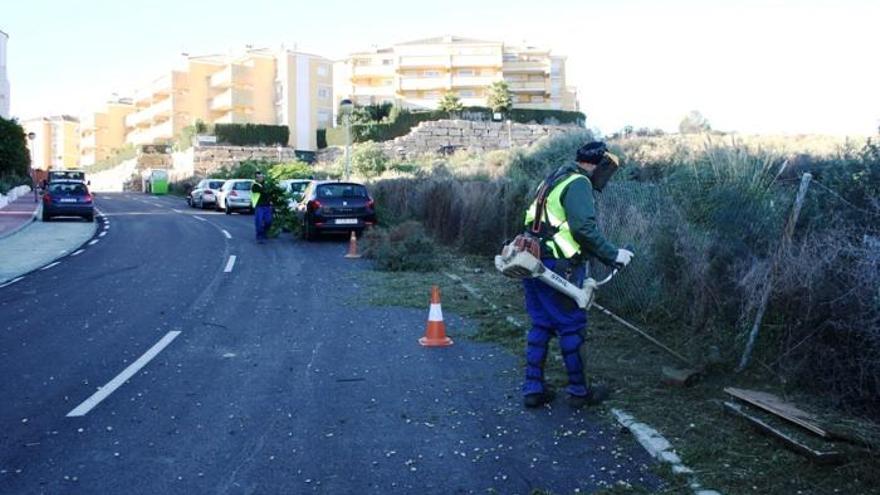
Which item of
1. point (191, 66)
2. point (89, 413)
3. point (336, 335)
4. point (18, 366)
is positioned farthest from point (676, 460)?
point (191, 66)

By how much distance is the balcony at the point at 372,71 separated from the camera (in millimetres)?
87062

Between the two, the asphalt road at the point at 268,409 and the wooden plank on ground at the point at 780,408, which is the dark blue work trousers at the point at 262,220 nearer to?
the asphalt road at the point at 268,409

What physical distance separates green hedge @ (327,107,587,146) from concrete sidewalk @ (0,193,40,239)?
21570 mm

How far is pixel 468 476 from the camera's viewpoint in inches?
183

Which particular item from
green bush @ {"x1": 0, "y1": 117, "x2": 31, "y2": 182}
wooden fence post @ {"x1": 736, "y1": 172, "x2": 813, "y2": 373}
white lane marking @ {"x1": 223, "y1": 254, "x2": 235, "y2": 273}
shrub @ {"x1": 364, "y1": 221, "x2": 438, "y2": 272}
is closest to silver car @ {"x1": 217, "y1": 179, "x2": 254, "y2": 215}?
green bush @ {"x1": 0, "y1": 117, "x2": 31, "y2": 182}

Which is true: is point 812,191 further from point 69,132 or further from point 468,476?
point 69,132

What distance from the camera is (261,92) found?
253 ft

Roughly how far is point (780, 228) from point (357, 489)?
14.9 feet

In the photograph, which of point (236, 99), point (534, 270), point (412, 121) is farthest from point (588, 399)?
point (236, 99)

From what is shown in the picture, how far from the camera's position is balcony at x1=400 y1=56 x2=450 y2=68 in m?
83.4

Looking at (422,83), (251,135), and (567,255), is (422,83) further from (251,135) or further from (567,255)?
(567,255)

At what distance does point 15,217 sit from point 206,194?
9.70 meters

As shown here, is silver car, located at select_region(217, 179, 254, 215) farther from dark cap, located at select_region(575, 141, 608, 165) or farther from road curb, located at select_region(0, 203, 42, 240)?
dark cap, located at select_region(575, 141, 608, 165)

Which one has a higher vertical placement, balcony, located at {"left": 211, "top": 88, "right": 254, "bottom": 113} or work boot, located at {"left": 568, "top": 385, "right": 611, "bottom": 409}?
balcony, located at {"left": 211, "top": 88, "right": 254, "bottom": 113}
